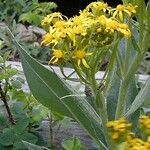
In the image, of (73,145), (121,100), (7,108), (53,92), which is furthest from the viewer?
(7,108)

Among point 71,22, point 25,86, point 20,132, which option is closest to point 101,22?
point 71,22

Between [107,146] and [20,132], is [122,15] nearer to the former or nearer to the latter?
[107,146]

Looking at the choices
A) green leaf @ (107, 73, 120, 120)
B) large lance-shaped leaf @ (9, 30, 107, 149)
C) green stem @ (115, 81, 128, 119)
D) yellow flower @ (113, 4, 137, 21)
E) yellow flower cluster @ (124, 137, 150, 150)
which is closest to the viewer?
yellow flower cluster @ (124, 137, 150, 150)

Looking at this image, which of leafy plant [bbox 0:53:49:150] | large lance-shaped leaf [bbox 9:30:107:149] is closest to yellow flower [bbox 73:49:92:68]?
large lance-shaped leaf [bbox 9:30:107:149]

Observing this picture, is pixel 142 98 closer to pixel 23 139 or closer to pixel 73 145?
pixel 73 145

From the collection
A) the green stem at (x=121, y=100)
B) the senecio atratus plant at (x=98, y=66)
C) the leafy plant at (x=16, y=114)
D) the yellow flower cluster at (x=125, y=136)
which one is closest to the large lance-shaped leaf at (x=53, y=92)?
the senecio atratus plant at (x=98, y=66)

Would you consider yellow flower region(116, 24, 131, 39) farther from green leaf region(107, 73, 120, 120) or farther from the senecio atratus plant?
green leaf region(107, 73, 120, 120)

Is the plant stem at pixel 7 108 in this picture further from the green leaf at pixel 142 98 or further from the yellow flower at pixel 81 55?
the yellow flower at pixel 81 55

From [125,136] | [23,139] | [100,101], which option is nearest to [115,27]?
[100,101]

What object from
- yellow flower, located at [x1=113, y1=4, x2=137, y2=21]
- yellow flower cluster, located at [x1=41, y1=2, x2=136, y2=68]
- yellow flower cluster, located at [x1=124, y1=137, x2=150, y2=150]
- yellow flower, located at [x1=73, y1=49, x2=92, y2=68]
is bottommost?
yellow flower cluster, located at [x1=124, y1=137, x2=150, y2=150]
